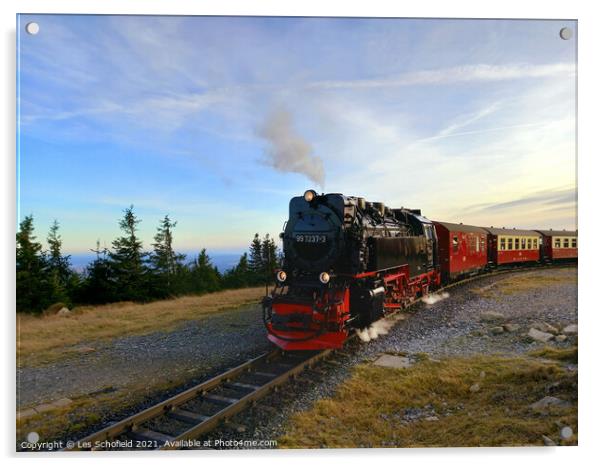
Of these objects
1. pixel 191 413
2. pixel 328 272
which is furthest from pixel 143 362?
pixel 328 272

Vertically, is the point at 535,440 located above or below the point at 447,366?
below

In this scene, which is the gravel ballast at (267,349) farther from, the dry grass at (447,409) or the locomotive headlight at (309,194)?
the locomotive headlight at (309,194)

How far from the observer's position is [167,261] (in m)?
5.46

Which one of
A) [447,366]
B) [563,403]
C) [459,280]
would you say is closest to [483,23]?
[447,366]

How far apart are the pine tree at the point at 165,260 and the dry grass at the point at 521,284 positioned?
5.51 metres

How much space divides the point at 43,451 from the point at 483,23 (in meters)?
7.33

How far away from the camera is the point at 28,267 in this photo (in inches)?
179

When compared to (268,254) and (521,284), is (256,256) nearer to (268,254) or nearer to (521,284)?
(268,254)

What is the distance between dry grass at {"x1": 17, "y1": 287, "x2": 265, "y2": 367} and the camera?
15.6 feet

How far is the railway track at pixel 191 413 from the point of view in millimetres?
3947

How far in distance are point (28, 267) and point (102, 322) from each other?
6.12ft

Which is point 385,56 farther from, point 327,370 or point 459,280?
point 459,280

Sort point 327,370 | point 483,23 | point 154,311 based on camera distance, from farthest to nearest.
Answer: point 154,311 < point 327,370 < point 483,23

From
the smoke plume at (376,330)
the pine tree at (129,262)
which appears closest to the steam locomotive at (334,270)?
the smoke plume at (376,330)
